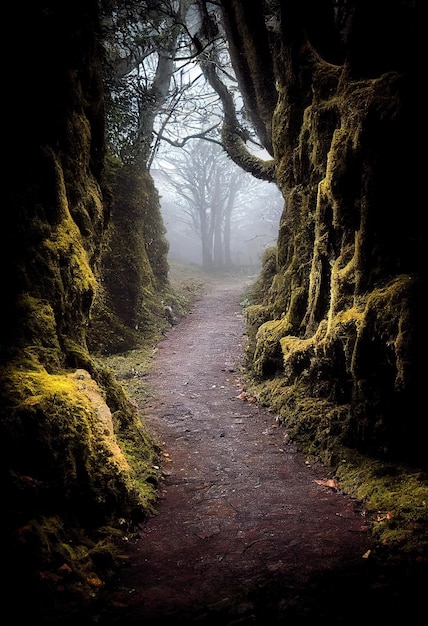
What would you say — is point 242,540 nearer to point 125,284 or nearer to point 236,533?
point 236,533

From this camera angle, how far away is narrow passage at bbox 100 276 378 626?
2541mm

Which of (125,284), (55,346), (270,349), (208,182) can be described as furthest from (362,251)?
(208,182)

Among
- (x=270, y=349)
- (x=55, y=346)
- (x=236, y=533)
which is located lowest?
(x=236, y=533)

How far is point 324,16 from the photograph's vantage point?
7.38m

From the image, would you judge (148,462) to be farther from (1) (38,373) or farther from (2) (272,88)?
(2) (272,88)

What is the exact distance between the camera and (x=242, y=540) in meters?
3.59

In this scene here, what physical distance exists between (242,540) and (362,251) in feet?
12.0

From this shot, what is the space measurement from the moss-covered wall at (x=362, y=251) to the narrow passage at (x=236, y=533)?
821 mm

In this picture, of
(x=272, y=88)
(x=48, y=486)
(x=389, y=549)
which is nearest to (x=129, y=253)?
(x=272, y=88)

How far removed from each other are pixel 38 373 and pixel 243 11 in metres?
9.38

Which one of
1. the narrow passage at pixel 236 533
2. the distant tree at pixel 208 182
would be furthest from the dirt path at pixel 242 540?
the distant tree at pixel 208 182

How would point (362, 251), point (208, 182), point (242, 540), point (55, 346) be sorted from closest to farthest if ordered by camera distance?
point (242, 540) → point (55, 346) → point (362, 251) → point (208, 182)

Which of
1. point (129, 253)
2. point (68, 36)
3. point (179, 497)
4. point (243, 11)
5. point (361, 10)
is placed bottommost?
point (179, 497)

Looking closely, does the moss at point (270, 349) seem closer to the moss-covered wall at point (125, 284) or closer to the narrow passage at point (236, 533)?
the narrow passage at point (236, 533)
